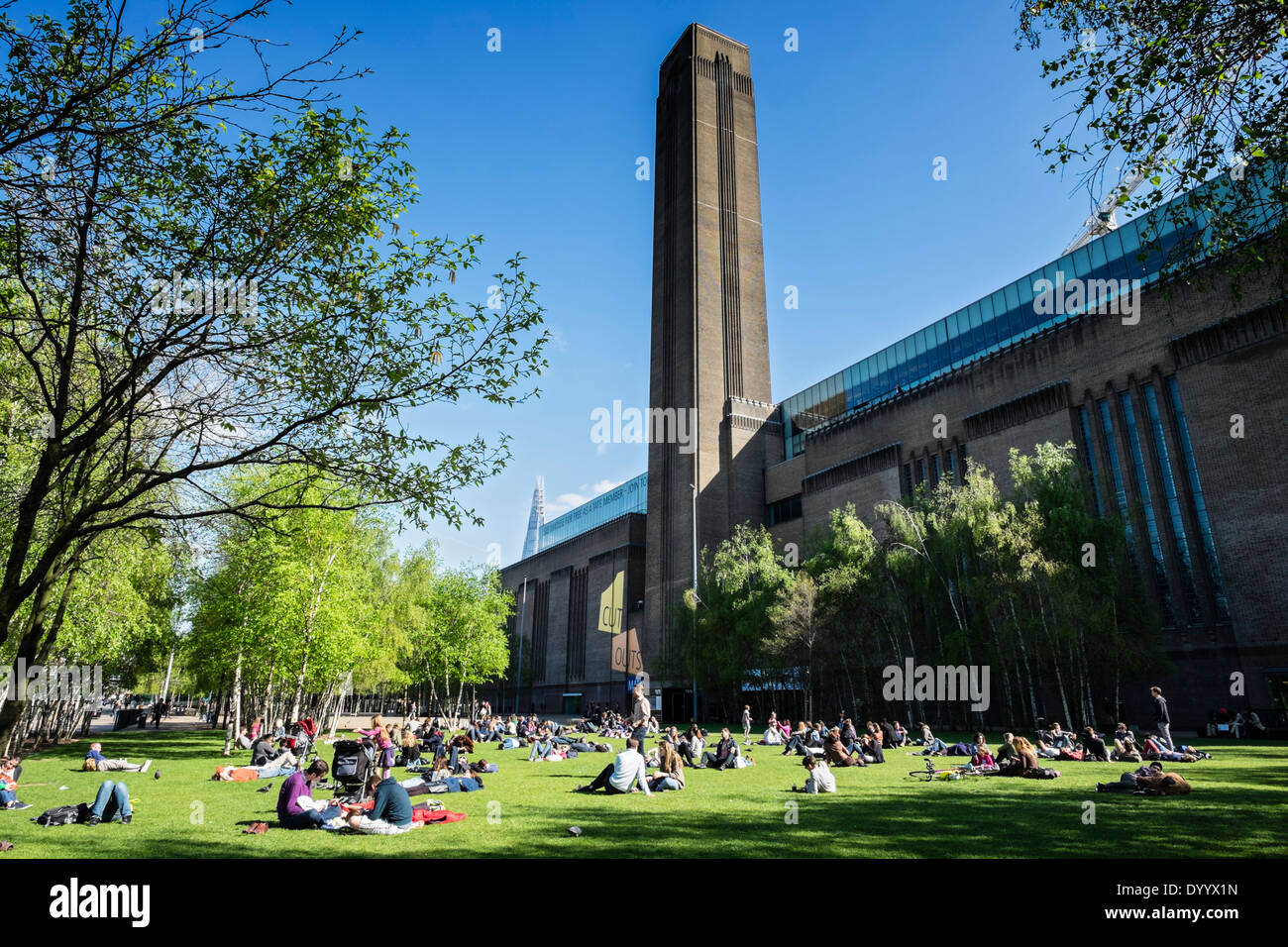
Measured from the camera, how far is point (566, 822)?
35.4 ft

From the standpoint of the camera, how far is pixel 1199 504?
32.6m

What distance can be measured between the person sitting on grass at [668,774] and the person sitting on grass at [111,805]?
9.28 meters

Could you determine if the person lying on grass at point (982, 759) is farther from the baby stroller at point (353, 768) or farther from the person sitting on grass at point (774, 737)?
the person sitting on grass at point (774, 737)

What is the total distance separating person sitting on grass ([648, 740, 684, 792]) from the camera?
49.5ft

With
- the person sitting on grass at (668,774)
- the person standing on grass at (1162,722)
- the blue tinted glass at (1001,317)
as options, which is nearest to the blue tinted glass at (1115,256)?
the blue tinted glass at (1001,317)

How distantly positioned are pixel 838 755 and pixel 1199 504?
79.6ft

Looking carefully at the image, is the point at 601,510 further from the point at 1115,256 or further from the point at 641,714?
the point at 641,714

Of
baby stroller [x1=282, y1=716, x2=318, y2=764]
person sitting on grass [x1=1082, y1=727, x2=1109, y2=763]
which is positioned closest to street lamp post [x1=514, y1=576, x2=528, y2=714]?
baby stroller [x1=282, y1=716, x2=318, y2=764]

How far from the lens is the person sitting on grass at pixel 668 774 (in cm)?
1509

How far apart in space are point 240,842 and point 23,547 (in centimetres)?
458

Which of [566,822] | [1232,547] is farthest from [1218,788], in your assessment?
[1232,547]

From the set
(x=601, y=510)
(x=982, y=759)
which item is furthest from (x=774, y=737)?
(x=601, y=510)

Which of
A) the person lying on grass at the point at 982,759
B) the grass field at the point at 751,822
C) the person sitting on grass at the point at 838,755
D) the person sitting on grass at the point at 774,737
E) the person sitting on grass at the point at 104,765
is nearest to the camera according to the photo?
the grass field at the point at 751,822
